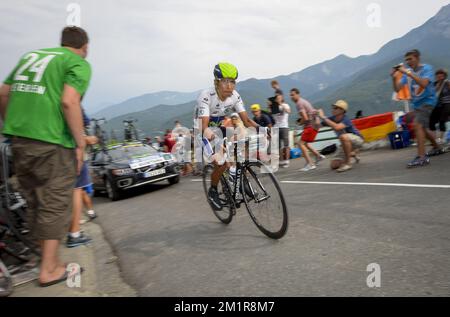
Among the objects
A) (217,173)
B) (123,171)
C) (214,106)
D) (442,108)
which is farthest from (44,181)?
(442,108)

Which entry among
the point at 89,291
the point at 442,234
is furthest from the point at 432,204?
the point at 89,291

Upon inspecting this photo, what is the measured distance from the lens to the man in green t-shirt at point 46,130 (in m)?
3.22

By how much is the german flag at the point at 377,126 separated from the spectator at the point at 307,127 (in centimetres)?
259

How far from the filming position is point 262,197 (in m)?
4.06

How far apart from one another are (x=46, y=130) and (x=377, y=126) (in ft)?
34.7

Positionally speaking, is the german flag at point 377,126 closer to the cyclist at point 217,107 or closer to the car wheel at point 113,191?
the cyclist at point 217,107

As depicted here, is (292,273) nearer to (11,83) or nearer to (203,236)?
(203,236)

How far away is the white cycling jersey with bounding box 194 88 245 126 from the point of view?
14.8 feet

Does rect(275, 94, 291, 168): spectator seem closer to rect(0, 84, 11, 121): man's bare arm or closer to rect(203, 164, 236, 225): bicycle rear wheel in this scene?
rect(203, 164, 236, 225): bicycle rear wheel

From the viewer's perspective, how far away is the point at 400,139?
1000cm

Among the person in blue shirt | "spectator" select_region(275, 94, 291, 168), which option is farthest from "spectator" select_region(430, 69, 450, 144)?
"spectator" select_region(275, 94, 291, 168)

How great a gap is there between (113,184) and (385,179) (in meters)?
7.01

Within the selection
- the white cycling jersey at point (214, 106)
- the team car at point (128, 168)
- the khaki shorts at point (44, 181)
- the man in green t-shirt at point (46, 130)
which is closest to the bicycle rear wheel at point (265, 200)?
the white cycling jersey at point (214, 106)

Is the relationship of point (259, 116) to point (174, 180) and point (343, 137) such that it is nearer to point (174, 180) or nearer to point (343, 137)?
point (343, 137)
